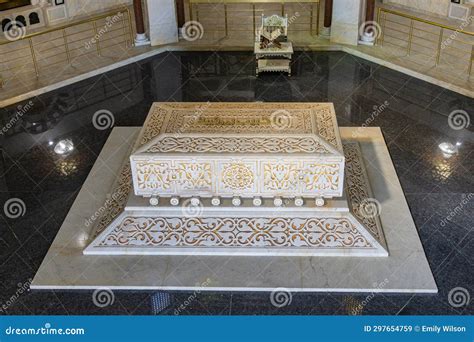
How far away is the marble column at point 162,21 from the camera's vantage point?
9.41 meters

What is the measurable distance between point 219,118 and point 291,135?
30.3 inches

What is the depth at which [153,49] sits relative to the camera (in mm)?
9500

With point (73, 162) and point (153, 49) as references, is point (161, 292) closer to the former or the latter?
point (73, 162)

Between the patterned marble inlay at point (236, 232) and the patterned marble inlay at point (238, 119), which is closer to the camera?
the patterned marble inlay at point (236, 232)

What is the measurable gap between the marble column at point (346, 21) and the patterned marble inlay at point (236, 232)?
4.83 m

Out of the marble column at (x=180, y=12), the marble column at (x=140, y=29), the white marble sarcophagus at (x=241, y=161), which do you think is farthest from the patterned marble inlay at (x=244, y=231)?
the marble column at (x=180, y=12)

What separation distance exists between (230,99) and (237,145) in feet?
9.18

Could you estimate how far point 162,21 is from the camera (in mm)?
9570

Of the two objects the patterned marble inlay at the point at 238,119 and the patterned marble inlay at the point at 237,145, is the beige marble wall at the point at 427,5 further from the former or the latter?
the patterned marble inlay at the point at 237,145

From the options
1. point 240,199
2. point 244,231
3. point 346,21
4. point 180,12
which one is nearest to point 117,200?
point 240,199

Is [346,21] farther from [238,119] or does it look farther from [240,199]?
[240,199]

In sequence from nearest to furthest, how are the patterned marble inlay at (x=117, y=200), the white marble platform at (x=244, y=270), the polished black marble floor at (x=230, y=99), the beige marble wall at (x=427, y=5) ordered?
the polished black marble floor at (x=230, y=99)
the white marble platform at (x=244, y=270)
the patterned marble inlay at (x=117, y=200)
the beige marble wall at (x=427, y=5)

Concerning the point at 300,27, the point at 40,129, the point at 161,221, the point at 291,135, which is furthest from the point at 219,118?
the point at 300,27

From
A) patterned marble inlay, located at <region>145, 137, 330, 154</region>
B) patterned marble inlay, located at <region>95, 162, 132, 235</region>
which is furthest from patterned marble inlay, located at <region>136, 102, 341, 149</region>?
patterned marble inlay, located at <region>95, 162, 132, 235</region>
